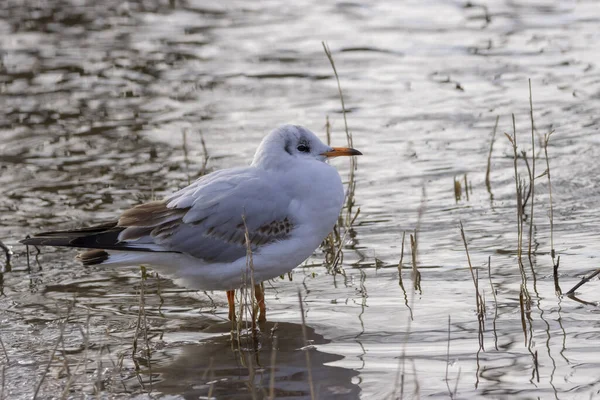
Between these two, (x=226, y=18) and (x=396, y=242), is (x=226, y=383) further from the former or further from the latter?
(x=226, y=18)

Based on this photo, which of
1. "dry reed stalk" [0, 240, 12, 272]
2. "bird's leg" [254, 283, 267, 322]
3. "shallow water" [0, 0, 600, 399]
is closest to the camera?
"shallow water" [0, 0, 600, 399]

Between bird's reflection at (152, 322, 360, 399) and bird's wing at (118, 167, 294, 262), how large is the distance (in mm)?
553

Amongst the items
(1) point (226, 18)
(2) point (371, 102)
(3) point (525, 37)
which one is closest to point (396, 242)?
(2) point (371, 102)

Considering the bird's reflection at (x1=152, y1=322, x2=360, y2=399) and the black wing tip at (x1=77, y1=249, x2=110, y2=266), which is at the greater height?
the black wing tip at (x1=77, y1=249, x2=110, y2=266)

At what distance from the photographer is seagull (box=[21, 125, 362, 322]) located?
6.32m

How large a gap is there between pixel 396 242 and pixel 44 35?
8.72 metres

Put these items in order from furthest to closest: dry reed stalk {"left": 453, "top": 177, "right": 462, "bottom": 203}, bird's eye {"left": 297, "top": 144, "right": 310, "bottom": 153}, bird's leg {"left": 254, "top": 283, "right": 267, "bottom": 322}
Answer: dry reed stalk {"left": 453, "top": 177, "right": 462, "bottom": 203}
bird's eye {"left": 297, "top": 144, "right": 310, "bottom": 153}
bird's leg {"left": 254, "top": 283, "right": 267, "bottom": 322}

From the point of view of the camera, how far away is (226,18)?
15.6 metres

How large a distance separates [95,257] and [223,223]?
0.80m

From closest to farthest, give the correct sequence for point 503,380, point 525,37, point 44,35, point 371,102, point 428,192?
1. point 503,380
2. point 428,192
3. point 371,102
4. point 525,37
5. point 44,35

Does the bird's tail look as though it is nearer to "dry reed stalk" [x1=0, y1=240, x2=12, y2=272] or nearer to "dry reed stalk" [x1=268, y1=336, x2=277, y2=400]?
"dry reed stalk" [x1=268, y1=336, x2=277, y2=400]

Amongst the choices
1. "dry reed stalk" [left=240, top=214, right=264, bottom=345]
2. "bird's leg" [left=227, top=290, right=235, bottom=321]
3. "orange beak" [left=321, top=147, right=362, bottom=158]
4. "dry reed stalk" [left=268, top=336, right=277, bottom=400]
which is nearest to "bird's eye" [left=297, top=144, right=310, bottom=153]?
"orange beak" [left=321, top=147, right=362, bottom=158]

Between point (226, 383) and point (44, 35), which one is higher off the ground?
point (44, 35)

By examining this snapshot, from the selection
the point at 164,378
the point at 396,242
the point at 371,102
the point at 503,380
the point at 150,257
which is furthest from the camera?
the point at 371,102
